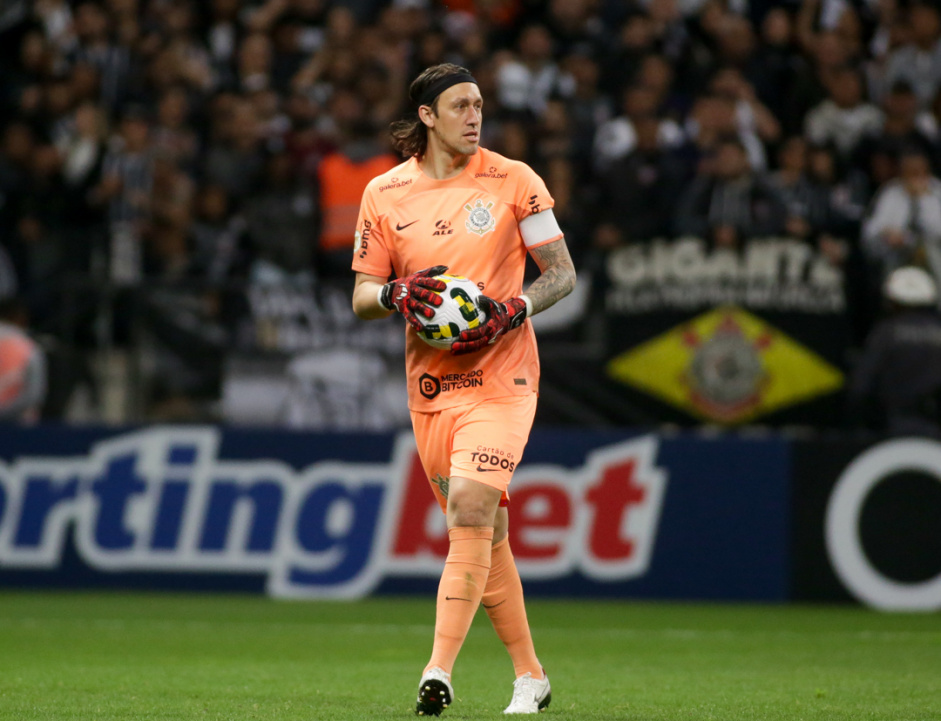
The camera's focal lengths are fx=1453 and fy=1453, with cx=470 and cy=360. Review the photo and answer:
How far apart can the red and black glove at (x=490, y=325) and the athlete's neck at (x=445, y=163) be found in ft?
2.06

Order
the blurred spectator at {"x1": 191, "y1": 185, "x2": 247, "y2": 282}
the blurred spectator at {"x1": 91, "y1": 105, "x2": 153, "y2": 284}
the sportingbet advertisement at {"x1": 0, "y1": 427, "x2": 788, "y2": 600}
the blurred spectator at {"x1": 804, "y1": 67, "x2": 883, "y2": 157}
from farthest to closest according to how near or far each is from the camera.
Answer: the blurred spectator at {"x1": 804, "y1": 67, "x2": 883, "y2": 157} < the blurred spectator at {"x1": 91, "y1": 105, "x2": 153, "y2": 284} < the blurred spectator at {"x1": 191, "y1": 185, "x2": 247, "y2": 282} < the sportingbet advertisement at {"x1": 0, "y1": 427, "x2": 788, "y2": 600}

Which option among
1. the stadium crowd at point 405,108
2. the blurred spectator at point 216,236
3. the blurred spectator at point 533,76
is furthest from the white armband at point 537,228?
the blurred spectator at point 533,76

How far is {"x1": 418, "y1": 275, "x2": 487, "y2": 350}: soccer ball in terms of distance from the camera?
5.09 meters

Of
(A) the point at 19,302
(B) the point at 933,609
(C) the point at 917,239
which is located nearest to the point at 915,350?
(C) the point at 917,239

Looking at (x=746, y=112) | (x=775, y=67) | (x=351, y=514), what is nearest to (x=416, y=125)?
(x=351, y=514)

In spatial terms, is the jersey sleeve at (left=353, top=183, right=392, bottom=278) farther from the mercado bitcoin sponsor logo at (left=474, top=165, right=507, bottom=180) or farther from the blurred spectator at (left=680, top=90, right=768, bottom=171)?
the blurred spectator at (left=680, top=90, right=768, bottom=171)

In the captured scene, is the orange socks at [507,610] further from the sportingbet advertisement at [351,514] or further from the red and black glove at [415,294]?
the sportingbet advertisement at [351,514]

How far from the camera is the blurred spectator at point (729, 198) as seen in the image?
12133 mm

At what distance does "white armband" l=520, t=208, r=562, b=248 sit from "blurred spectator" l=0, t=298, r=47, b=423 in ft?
22.2

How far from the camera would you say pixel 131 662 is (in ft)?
23.4

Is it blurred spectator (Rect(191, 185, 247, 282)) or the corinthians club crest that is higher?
blurred spectator (Rect(191, 185, 247, 282))

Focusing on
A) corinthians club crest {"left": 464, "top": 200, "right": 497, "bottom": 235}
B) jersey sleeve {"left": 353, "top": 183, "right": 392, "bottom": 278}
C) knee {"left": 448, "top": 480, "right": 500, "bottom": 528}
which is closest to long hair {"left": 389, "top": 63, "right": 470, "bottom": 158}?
jersey sleeve {"left": 353, "top": 183, "right": 392, "bottom": 278}

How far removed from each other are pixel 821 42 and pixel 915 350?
493 cm

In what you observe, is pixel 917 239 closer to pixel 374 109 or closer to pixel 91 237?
pixel 374 109
